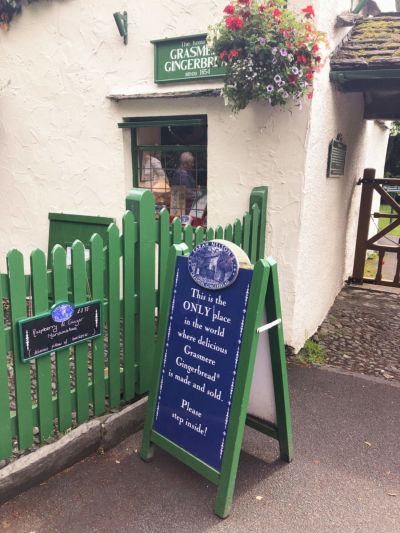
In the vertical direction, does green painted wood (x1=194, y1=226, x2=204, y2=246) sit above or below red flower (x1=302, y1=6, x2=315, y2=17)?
below

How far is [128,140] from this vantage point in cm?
500

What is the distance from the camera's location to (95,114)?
5.05 m

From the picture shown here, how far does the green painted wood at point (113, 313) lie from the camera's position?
9.57 feet

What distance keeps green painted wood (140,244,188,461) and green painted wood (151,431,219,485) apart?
0.08 metres

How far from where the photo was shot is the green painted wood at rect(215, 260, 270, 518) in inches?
91.6

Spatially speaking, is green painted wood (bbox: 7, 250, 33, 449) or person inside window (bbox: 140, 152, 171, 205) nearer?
green painted wood (bbox: 7, 250, 33, 449)

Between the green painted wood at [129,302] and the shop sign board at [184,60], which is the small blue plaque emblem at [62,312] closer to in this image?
the green painted wood at [129,302]

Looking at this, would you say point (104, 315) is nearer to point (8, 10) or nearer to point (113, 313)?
point (113, 313)

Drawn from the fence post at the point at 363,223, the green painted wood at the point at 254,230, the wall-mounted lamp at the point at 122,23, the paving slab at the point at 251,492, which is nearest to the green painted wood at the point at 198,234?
the green painted wood at the point at 254,230

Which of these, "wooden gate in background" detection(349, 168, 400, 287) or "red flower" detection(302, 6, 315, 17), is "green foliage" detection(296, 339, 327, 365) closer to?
"wooden gate in background" detection(349, 168, 400, 287)

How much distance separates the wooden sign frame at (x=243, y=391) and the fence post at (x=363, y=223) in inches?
182

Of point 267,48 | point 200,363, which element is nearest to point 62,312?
point 200,363

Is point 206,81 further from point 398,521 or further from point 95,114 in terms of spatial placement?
point 398,521

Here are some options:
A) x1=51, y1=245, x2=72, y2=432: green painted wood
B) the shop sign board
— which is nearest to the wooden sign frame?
x1=51, y1=245, x2=72, y2=432: green painted wood
